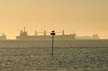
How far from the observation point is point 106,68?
78938mm

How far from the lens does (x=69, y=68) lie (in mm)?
79938

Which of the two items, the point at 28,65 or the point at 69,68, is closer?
the point at 69,68

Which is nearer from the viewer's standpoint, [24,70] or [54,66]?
[24,70]

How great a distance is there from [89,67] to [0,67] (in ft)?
41.2

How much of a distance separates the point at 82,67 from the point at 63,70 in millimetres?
4757

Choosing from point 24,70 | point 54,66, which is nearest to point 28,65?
point 54,66

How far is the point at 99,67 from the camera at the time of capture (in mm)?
80875

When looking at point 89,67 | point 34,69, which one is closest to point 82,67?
point 89,67

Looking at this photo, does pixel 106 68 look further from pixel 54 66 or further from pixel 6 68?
pixel 6 68

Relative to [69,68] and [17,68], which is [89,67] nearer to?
[69,68]

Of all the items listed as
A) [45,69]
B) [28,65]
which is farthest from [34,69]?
[28,65]

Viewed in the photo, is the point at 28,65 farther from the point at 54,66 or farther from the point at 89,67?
the point at 89,67

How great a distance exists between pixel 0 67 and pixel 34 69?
5.76 meters

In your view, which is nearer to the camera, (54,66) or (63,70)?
(63,70)
